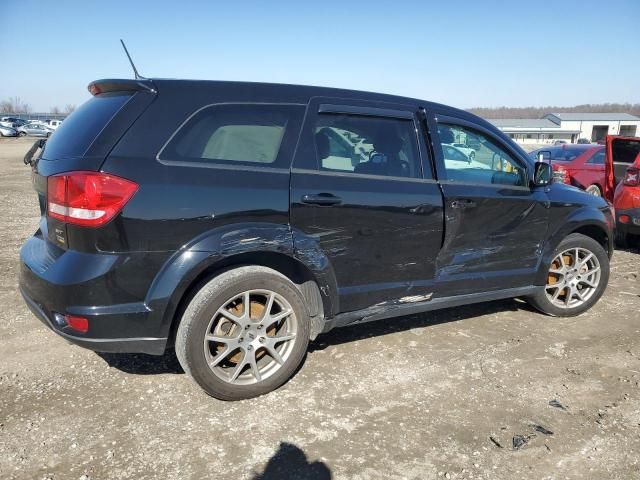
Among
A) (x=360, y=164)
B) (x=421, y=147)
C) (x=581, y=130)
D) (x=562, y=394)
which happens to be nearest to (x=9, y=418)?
(x=360, y=164)

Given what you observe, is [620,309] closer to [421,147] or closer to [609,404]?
[609,404]

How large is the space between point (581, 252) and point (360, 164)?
8.29ft

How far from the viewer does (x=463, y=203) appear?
11.6 feet

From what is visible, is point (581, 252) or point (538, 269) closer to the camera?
point (538, 269)

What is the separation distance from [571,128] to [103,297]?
319ft

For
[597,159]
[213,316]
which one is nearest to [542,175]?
[213,316]

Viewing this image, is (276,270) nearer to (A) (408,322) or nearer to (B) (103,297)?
(B) (103,297)

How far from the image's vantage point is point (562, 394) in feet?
10.1

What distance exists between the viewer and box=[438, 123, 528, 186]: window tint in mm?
3602

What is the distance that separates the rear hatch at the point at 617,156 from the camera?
750cm

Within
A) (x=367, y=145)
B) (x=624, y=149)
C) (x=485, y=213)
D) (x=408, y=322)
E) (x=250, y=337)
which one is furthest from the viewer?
(x=624, y=149)

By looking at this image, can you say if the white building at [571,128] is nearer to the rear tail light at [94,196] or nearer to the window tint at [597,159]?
the window tint at [597,159]

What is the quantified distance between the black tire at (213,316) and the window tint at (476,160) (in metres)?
1.54

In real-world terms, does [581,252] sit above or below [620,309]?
above
